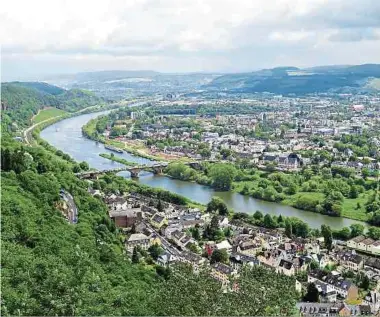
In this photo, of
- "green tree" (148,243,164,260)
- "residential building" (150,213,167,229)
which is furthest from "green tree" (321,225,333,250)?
"residential building" (150,213,167,229)

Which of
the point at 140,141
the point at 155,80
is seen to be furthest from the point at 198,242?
the point at 155,80

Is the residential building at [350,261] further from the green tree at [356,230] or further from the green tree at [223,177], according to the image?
the green tree at [223,177]

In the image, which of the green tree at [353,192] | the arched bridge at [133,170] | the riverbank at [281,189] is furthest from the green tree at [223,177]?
the green tree at [353,192]

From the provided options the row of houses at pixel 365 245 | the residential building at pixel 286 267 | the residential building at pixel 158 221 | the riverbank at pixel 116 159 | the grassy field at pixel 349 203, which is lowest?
the riverbank at pixel 116 159

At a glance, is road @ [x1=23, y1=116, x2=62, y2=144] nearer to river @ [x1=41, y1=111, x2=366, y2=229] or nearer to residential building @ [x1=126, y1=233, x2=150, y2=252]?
river @ [x1=41, y1=111, x2=366, y2=229]

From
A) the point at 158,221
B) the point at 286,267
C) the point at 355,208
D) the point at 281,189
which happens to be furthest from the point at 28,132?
the point at 286,267

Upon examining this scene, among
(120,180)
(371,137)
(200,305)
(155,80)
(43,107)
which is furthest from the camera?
(155,80)

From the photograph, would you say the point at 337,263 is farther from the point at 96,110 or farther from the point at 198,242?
the point at 96,110
